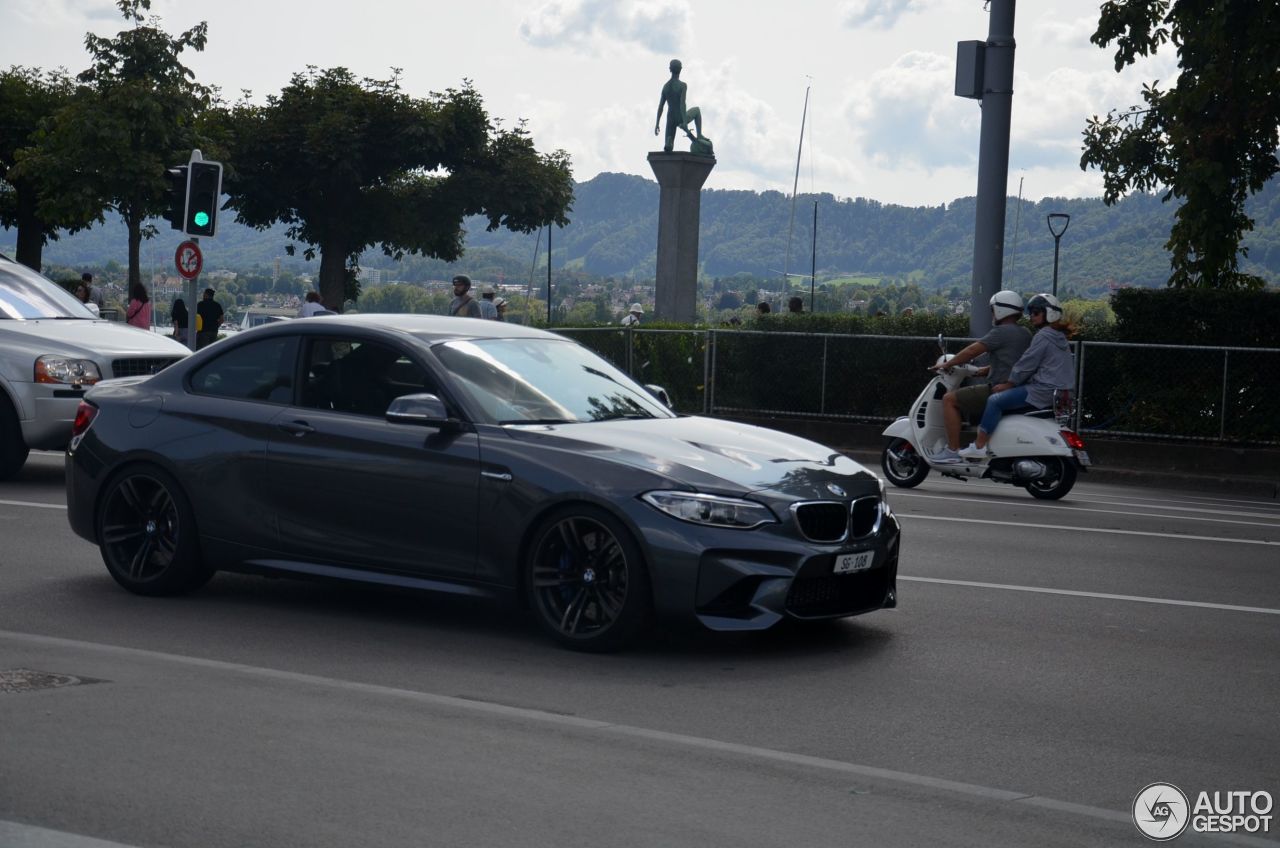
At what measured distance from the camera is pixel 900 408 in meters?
22.0

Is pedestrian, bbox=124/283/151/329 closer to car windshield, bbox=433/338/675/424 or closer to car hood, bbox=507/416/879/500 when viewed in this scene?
car windshield, bbox=433/338/675/424

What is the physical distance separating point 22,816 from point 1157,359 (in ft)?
55.0

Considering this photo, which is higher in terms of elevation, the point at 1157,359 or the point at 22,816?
the point at 1157,359

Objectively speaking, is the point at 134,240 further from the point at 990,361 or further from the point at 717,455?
the point at 717,455

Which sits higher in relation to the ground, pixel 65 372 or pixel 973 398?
pixel 973 398

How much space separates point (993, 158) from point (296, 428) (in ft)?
43.2

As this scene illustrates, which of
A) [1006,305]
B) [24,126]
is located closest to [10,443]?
[1006,305]

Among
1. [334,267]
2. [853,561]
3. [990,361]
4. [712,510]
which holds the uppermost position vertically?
[334,267]

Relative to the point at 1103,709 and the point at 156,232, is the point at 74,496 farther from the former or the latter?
the point at 156,232

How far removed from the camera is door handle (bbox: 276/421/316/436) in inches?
332

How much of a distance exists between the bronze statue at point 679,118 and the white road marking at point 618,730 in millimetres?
30267

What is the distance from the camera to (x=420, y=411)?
311 inches

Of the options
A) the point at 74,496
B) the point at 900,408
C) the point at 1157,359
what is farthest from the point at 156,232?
the point at 74,496

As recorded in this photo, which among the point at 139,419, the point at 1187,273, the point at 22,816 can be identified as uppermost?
the point at 1187,273
